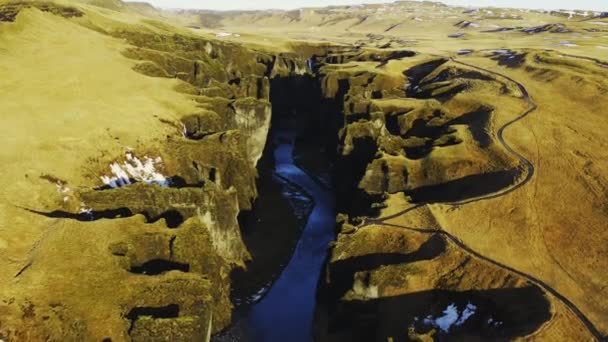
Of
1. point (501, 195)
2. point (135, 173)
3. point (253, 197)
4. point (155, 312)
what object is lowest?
point (253, 197)

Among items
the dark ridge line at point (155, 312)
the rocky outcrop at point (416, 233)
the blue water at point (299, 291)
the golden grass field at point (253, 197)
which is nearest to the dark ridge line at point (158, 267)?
the golden grass field at point (253, 197)

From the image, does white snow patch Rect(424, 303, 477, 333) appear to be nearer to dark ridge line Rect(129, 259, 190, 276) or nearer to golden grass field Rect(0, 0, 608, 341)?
golden grass field Rect(0, 0, 608, 341)

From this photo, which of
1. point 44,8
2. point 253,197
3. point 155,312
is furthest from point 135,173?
point 44,8

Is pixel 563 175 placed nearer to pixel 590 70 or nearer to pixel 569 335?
pixel 569 335

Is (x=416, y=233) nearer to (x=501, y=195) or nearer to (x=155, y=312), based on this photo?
(x=501, y=195)

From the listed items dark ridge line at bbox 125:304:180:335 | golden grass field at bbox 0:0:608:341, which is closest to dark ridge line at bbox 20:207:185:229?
golden grass field at bbox 0:0:608:341

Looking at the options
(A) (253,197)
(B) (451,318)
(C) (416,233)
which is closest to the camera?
(B) (451,318)
